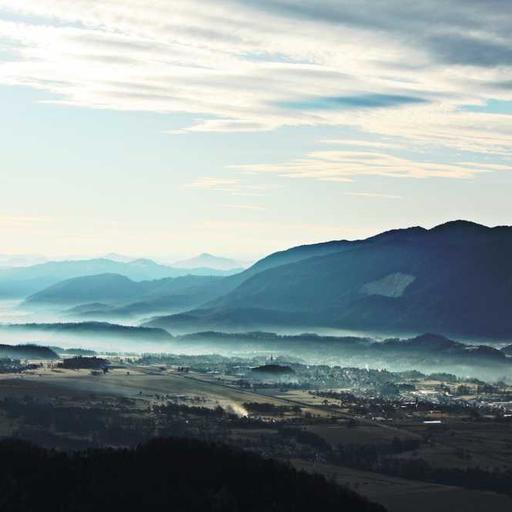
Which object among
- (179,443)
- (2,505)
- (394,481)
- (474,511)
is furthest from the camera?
(394,481)

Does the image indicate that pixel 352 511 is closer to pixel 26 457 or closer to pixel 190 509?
pixel 190 509

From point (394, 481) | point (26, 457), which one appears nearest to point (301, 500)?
point (26, 457)

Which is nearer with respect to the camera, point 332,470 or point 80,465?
point 80,465

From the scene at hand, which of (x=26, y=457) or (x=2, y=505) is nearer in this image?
(x=2, y=505)

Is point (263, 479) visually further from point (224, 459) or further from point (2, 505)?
point (2, 505)

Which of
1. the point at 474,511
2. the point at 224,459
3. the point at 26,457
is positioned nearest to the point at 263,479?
the point at 224,459

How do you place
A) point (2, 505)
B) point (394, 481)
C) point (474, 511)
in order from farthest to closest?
point (394, 481) < point (474, 511) < point (2, 505)
